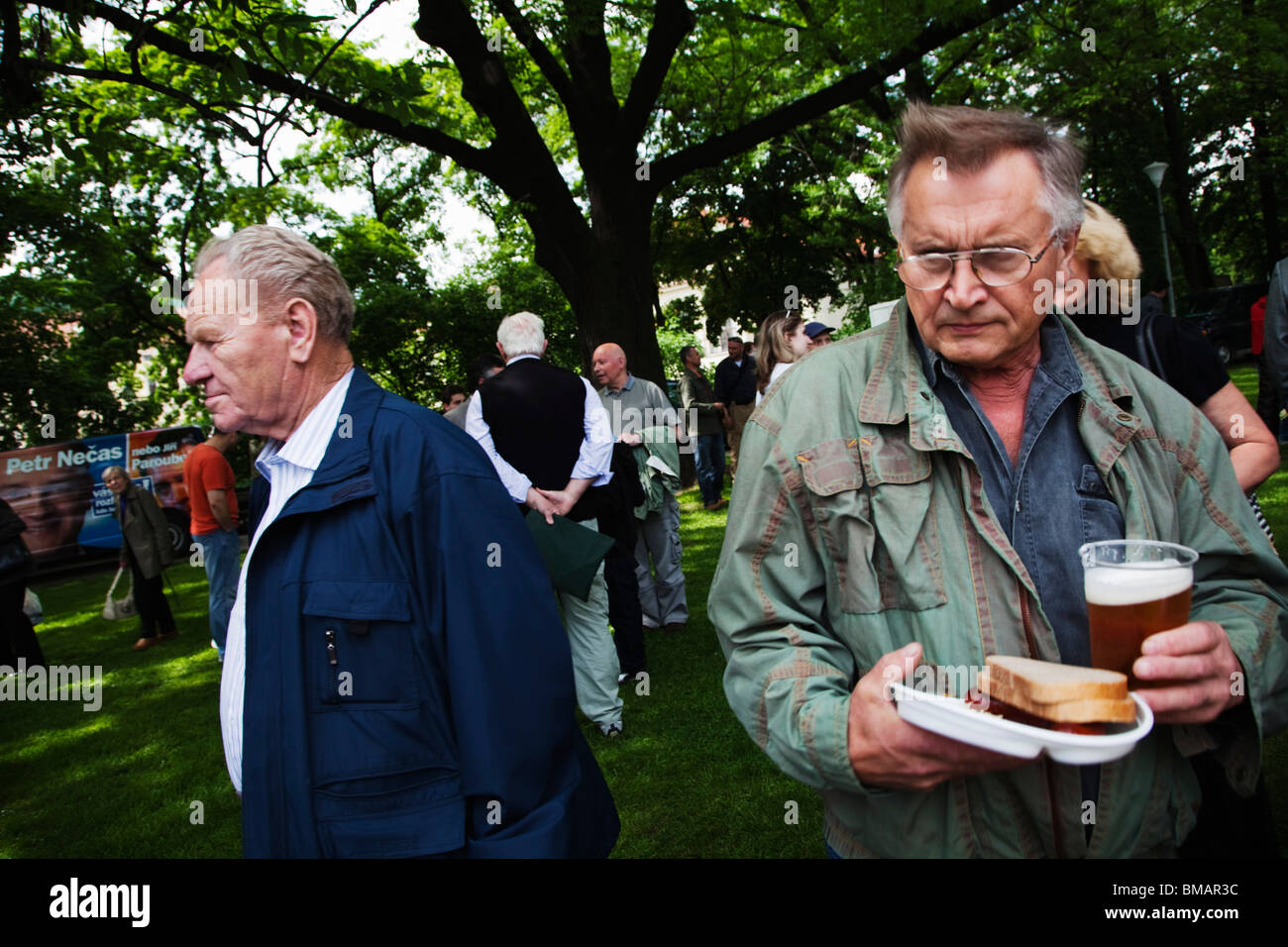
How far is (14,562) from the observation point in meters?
6.34

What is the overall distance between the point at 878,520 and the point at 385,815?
110cm

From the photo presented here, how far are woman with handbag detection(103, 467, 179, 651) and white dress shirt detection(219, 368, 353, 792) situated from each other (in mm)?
8452

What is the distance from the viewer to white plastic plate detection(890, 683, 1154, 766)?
1139 millimetres

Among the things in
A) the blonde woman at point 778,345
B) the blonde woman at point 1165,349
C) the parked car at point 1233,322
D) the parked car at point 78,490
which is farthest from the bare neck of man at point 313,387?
the parked car at point 1233,322

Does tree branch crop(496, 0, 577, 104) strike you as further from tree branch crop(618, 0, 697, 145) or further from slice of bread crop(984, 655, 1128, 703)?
slice of bread crop(984, 655, 1128, 703)

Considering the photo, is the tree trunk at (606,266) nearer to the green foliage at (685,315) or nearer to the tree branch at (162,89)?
the tree branch at (162,89)

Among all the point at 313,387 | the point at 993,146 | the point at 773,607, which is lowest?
the point at 773,607

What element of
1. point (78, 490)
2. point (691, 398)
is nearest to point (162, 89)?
point (691, 398)

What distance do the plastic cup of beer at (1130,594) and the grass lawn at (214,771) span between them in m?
2.57

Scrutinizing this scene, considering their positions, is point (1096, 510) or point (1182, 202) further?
point (1182, 202)

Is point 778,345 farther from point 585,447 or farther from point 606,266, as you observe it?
point 606,266

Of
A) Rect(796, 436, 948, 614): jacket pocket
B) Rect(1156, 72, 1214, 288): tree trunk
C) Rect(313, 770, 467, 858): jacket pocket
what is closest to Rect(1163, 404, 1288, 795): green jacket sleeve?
Rect(796, 436, 948, 614): jacket pocket

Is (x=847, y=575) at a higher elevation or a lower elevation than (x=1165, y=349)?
lower

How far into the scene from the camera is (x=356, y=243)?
2612 centimetres
